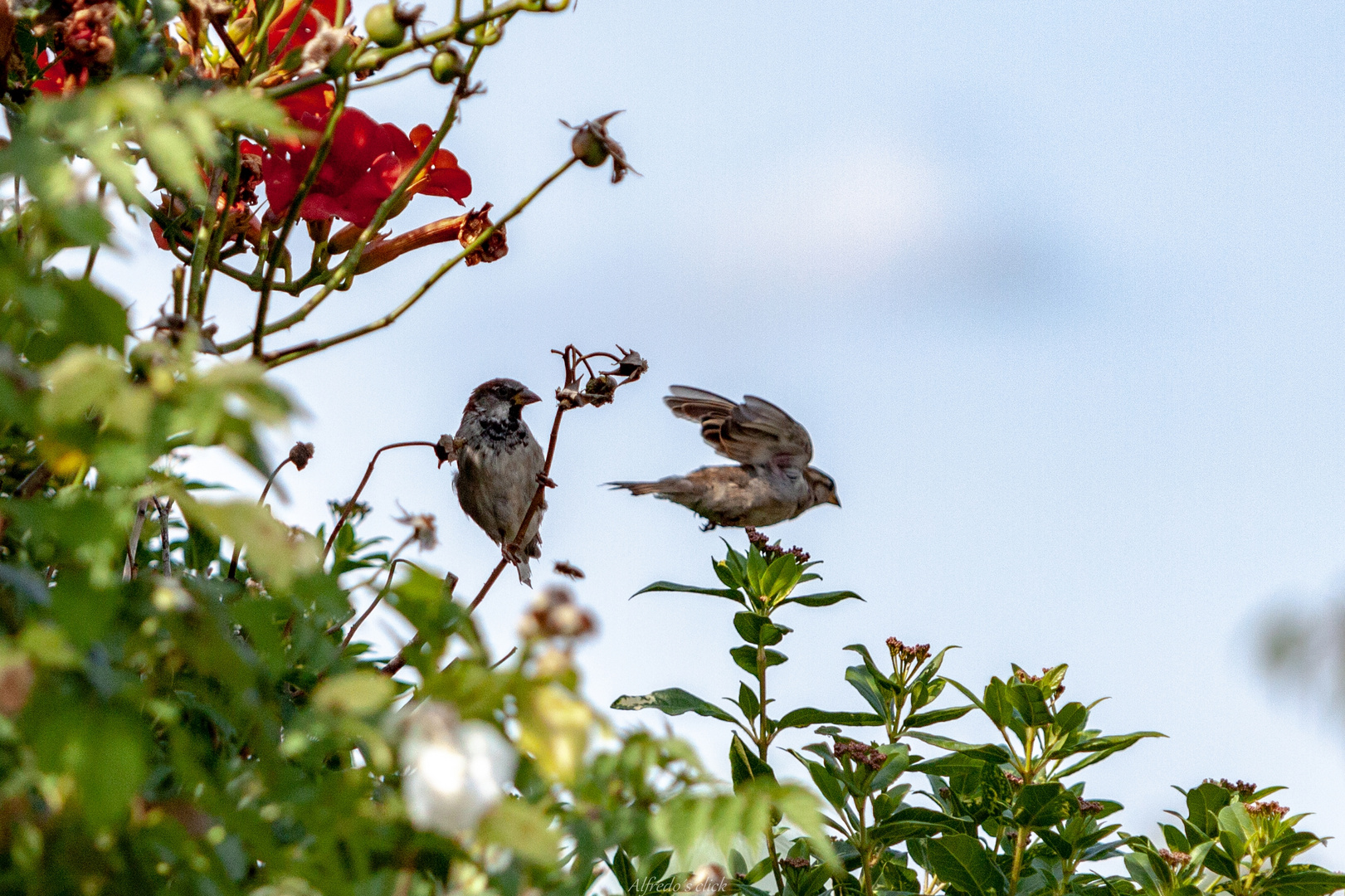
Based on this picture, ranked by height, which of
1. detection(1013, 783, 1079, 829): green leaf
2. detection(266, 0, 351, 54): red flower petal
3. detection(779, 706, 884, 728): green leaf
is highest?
detection(266, 0, 351, 54): red flower petal

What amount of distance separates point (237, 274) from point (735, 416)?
2.99 m

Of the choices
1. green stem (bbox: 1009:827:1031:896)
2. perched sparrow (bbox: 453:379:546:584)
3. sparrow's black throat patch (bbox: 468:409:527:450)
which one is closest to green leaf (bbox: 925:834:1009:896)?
green stem (bbox: 1009:827:1031:896)

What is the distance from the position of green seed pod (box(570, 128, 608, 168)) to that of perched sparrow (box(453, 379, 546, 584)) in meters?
3.00

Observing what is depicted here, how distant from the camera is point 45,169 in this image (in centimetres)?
89

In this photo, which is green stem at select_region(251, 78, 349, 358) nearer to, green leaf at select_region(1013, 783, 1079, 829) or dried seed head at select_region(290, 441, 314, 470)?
dried seed head at select_region(290, 441, 314, 470)

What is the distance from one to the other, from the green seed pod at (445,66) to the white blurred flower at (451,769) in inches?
39.3

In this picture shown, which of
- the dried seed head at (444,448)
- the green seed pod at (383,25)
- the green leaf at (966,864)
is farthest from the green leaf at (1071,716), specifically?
the green seed pod at (383,25)

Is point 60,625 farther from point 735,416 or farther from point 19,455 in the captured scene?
point 735,416

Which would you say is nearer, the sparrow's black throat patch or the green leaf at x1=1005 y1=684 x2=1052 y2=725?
the green leaf at x1=1005 y1=684 x2=1052 y2=725

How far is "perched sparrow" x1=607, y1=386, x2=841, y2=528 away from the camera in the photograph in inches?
182

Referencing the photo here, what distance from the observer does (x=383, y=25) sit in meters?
1.54

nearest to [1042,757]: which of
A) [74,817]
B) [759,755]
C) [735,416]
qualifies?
[759,755]

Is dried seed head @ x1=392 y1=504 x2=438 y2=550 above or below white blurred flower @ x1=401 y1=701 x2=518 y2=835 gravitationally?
above

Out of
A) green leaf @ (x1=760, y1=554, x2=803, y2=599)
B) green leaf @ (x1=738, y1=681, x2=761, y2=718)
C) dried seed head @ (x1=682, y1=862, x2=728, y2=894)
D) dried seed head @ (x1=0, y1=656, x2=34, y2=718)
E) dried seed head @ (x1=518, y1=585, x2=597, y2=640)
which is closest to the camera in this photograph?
dried seed head @ (x1=0, y1=656, x2=34, y2=718)
